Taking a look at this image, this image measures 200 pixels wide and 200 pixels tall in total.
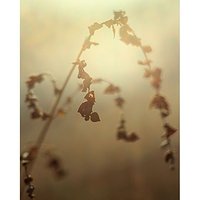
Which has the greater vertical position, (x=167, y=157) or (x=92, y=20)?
(x=92, y=20)

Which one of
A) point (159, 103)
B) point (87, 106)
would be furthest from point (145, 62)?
point (87, 106)

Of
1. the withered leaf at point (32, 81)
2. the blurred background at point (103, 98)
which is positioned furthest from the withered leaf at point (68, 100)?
the withered leaf at point (32, 81)

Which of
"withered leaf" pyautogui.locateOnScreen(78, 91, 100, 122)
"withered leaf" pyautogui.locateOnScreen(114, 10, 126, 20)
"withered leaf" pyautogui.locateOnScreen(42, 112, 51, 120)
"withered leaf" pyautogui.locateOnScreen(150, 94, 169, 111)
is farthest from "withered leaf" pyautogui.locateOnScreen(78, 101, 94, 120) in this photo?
"withered leaf" pyautogui.locateOnScreen(114, 10, 126, 20)

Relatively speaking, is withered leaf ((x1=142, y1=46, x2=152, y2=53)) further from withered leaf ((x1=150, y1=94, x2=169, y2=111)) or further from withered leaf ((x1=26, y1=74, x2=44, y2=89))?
withered leaf ((x1=26, y1=74, x2=44, y2=89))

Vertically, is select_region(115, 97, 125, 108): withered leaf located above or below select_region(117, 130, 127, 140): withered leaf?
above

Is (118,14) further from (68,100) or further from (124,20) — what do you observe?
(68,100)

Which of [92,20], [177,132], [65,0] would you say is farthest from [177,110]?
[65,0]
